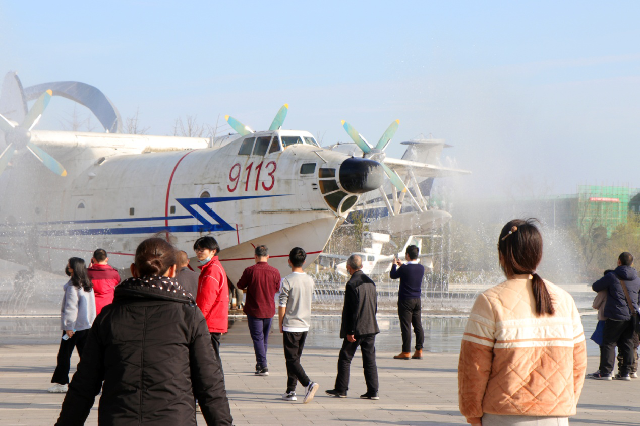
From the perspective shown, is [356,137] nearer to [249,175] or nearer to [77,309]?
[249,175]

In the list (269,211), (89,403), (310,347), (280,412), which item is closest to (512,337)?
(89,403)

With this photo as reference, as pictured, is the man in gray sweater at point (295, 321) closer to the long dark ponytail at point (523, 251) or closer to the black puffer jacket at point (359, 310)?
the black puffer jacket at point (359, 310)

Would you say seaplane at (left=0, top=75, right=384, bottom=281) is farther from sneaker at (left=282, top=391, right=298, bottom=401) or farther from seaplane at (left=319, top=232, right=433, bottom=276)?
seaplane at (left=319, top=232, right=433, bottom=276)

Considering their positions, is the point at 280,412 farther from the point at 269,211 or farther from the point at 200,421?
the point at 269,211

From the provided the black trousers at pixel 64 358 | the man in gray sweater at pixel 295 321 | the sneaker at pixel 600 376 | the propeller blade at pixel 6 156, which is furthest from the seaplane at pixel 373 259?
the black trousers at pixel 64 358

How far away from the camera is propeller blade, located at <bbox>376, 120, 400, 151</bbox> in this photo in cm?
2206

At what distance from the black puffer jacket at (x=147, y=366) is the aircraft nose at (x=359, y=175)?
506 inches

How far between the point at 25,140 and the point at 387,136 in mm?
10487

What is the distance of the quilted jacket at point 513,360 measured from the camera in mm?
3217

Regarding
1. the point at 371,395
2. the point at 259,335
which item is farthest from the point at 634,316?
the point at 259,335

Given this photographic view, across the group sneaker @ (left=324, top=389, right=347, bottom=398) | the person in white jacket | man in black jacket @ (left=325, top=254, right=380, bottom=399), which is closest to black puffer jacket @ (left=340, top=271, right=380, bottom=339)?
man in black jacket @ (left=325, top=254, right=380, bottom=399)

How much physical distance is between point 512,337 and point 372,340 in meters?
5.01

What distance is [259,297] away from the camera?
9.23m

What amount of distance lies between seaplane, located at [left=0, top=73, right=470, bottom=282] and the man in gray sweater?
784cm
